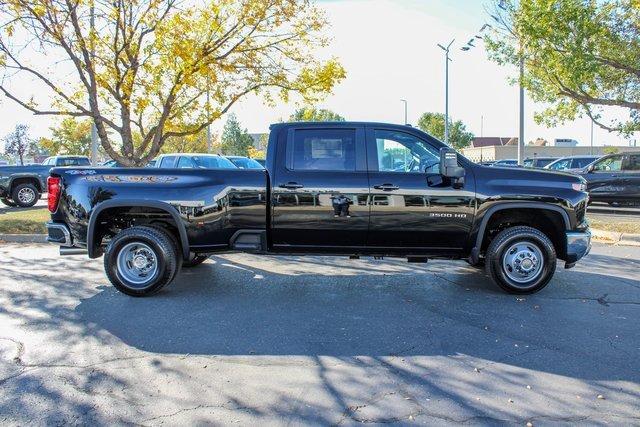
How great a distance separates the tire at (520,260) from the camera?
5891mm

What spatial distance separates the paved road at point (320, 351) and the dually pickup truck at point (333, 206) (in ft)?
1.73

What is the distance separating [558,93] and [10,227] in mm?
14462

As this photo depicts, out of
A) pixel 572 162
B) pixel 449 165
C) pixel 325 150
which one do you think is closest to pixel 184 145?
pixel 572 162

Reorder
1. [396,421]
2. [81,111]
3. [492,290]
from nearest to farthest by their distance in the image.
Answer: [396,421] → [492,290] → [81,111]

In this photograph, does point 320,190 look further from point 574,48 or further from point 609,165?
point 609,165

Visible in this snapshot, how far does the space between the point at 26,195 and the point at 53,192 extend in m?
13.4

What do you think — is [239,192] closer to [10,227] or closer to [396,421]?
[396,421]

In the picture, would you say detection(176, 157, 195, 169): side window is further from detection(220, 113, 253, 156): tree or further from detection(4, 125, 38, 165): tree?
detection(220, 113, 253, 156): tree

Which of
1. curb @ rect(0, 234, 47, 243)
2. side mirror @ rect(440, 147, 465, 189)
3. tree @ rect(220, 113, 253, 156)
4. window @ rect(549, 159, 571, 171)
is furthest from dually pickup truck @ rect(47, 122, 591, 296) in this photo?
tree @ rect(220, 113, 253, 156)

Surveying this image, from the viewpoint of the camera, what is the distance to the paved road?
3.31m

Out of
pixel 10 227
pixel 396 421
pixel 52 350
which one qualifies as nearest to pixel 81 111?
pixel 10 227

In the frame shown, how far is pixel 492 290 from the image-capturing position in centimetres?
625

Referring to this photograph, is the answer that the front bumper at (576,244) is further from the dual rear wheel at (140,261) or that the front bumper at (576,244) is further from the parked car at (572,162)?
the parked car at (572,162)

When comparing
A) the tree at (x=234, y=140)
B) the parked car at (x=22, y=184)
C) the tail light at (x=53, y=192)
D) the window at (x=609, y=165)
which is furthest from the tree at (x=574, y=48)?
the tree at (x=234, y=140)
